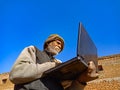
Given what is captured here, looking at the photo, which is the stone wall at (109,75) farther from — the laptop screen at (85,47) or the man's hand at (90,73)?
the man's hand at (90,73)

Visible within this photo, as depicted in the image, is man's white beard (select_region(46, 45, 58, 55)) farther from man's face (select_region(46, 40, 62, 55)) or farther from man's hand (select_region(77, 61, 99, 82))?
man's hand (select_region(77, 61, 99, 82))

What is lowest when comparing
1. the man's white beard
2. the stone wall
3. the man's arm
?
the man's arm

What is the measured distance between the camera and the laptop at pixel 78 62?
2.45m

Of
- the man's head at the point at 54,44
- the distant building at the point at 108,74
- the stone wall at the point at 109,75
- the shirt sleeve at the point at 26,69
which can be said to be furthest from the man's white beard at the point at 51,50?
the distant building at the point at 108,74

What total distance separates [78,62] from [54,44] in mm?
613

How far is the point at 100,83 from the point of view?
1952 cm

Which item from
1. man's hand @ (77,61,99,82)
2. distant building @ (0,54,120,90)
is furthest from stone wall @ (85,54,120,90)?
man's hand @ (77,61,99,82)

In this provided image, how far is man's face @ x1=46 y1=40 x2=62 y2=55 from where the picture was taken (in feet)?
9.74

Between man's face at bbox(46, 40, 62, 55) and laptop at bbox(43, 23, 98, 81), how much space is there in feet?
1.05

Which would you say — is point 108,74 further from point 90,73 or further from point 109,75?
point 90,73

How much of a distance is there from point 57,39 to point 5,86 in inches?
816

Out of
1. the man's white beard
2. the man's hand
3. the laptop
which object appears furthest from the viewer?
the man's white beard

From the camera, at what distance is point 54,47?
298cm

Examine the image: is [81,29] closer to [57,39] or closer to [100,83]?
[57,39]
